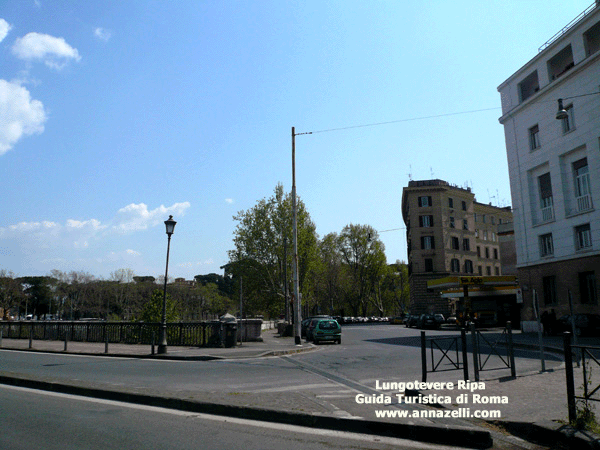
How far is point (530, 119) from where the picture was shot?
33594 mm

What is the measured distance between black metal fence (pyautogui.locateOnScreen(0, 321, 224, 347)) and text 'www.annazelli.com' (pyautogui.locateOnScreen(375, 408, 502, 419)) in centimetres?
1407

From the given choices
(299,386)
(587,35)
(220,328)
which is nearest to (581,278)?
(587,35)

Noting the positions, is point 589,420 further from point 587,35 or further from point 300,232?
point 300,232

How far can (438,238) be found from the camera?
217 ft

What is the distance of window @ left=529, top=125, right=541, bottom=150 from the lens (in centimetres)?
3309

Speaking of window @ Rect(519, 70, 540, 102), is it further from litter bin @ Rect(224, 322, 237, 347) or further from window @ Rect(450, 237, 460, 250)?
window @ Rect(450, 237, 460, 250)

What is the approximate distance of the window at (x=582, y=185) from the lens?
29.0m

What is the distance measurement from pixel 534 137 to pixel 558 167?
13.2ft

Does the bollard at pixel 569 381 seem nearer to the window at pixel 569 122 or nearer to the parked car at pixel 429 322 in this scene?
the window at pixel 569 122

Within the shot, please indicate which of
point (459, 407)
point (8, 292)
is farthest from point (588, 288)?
point (8, 292)

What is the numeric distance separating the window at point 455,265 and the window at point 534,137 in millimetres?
34817

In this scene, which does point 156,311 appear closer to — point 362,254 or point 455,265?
point 455,265

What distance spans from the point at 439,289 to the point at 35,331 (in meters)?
49.5

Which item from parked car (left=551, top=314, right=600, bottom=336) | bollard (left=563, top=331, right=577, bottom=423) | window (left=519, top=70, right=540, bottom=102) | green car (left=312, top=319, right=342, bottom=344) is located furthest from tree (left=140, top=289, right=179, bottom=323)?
window (left=519, top=70, right=540, bottom=102)
